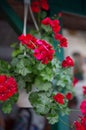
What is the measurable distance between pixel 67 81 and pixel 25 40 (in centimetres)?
47

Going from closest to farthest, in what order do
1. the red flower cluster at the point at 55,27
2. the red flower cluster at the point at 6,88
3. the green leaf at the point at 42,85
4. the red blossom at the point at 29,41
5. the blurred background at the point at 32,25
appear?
1. the red flower cluster at the point at 6,88
2. the red blossom at the point at 29,41
3. the green leaf at the point at 42,85
4. the red flower cluster at the point at 55,27
5. the blurred background at the point at 32,25

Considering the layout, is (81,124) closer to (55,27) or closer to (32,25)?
(55,27)

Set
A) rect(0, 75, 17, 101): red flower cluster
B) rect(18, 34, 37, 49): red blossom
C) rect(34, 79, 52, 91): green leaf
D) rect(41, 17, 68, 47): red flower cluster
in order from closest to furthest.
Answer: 1. rect(0, 75, 17, 101): red flower cluster
2. rect(18, 34, 37, 49): red blossom
3. rect(34, 79, 52, 91): green leaf
4. rect(41, 17, 68, 47): red flower cluster

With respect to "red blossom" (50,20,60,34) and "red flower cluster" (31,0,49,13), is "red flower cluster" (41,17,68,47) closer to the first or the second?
"red blossom" (50,20,60,34)

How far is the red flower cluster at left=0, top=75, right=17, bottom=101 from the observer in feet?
5.62

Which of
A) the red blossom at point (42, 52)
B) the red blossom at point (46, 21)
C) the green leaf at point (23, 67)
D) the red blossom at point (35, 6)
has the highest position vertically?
the red blossom at point (35, 6)

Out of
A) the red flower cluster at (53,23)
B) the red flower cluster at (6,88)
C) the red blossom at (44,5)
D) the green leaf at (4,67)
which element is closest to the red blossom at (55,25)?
the red flower cluster at (53,23)

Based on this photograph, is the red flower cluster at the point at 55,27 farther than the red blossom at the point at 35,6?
No

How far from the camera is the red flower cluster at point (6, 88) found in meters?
1.71

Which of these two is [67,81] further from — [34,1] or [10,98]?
[34,1]

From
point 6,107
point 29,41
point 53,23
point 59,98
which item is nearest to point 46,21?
point 53,23

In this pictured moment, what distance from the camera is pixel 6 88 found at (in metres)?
1.72

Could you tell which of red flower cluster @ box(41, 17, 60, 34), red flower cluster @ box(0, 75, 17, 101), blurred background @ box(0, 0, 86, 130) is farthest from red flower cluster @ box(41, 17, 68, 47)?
red flower cluster @ box(0, 75, 17, 101)

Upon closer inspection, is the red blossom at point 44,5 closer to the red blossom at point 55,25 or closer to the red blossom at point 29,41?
the red blossom at point 55,25
